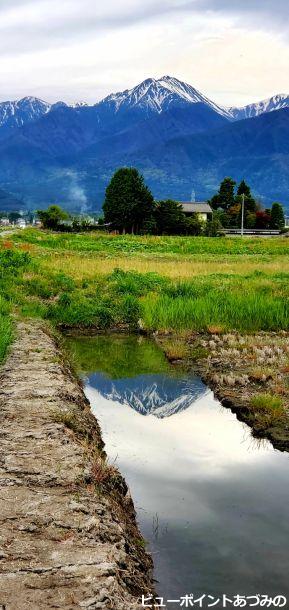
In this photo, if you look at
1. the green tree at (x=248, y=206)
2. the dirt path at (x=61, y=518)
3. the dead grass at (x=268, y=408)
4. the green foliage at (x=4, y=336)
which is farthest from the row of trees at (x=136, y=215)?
the dirt path at (x=61, y=518)

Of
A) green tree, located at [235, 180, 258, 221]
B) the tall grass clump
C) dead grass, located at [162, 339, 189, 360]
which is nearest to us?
dead grass, located at [162, 339, 189, 360]

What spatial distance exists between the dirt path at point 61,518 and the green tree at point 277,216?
3615 inches

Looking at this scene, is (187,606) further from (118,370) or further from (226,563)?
(118,370)

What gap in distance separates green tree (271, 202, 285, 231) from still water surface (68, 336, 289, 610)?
86.7 meters

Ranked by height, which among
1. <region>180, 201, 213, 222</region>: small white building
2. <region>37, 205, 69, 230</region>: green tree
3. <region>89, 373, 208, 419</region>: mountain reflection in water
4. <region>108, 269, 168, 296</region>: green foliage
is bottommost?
<region>89, 373, 208, 419</region>: mountain reflection in water

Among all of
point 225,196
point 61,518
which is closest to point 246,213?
point 225,196

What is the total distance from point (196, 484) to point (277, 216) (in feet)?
310

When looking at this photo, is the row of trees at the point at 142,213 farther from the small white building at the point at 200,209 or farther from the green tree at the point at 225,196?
the green tree at the point at 225,196

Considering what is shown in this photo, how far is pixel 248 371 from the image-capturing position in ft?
50.0

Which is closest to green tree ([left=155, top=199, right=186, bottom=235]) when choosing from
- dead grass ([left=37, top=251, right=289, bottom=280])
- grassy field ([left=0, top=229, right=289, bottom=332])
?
dead grass ([left=37, top=251, right=289, bottom=280])

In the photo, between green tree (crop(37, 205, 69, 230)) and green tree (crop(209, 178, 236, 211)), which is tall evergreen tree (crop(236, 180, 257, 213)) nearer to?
green tree (crop(209, 178, 236, 211))

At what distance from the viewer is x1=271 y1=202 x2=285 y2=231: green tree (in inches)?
3900

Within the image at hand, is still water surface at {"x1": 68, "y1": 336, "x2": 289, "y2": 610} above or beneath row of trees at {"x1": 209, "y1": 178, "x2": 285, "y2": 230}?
beneath

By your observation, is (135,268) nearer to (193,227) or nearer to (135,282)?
(135,282)
